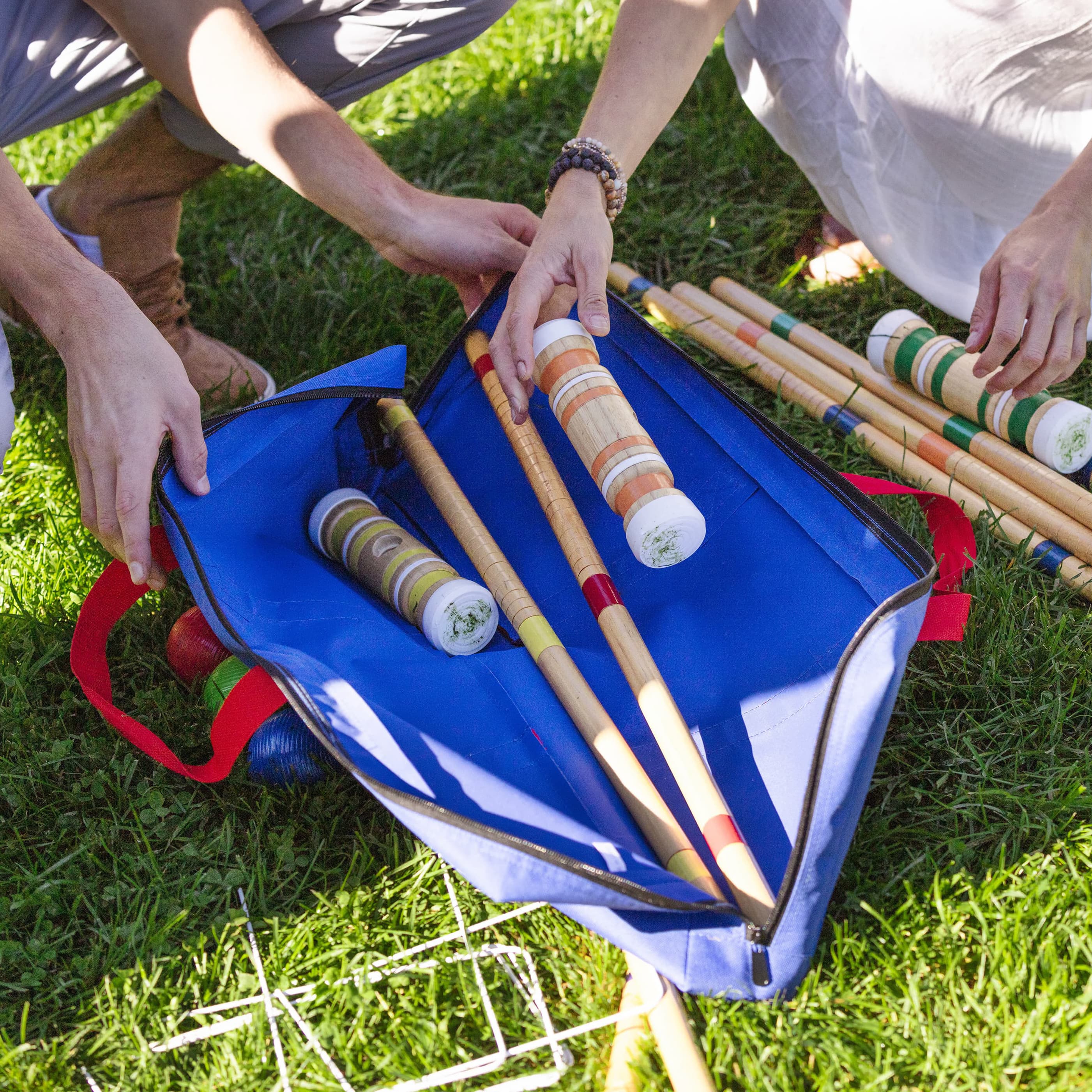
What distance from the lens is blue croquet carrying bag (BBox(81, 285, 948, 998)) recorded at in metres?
1.40

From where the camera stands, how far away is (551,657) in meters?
1.75

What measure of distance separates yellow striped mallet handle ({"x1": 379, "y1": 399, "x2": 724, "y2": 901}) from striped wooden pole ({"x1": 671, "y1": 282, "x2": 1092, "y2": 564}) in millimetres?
975

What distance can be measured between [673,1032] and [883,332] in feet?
5.34

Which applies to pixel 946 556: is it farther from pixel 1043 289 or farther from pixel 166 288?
pixel 166 288

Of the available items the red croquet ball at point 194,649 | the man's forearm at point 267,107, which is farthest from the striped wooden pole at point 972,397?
the red croquet ball at point 194,649

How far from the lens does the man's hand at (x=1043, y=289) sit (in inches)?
74.7

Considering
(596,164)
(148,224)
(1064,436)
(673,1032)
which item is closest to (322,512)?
(596,164)

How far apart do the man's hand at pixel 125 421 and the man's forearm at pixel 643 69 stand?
92 centimetres

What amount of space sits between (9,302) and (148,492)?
135 centimetres

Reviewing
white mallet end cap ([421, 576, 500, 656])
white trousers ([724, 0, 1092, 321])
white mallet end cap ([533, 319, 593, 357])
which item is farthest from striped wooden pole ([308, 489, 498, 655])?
white trousers ([724, 0, 1092, 321])

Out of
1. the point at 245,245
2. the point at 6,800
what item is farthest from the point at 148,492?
the point at 245,245

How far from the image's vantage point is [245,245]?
3.20 metres

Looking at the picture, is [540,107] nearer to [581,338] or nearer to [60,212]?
[60,212]

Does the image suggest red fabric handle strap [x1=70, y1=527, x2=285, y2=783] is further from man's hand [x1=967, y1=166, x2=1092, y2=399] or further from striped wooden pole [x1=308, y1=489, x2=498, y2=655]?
man's hand [x1=967, y1=166, x2=1092, y2=399]
